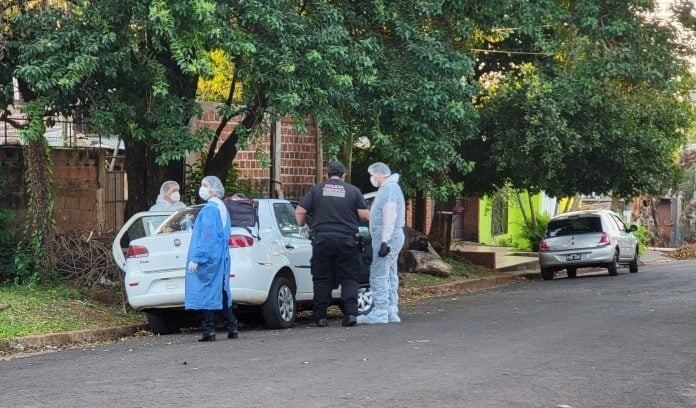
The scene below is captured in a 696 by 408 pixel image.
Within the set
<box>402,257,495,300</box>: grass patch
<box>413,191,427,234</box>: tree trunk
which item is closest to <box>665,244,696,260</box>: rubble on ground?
<box>413,191,427,234</box>: tree trunk

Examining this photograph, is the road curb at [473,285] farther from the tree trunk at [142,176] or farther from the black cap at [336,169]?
the black cap at [336,169]

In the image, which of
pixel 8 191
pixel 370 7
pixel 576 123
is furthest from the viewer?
pixel 576 123

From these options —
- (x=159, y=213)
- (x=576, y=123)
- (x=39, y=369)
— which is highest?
(x=576, y=123)

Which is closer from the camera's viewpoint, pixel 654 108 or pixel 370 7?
pixel 370 7

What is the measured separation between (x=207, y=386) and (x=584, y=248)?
18.5 metres

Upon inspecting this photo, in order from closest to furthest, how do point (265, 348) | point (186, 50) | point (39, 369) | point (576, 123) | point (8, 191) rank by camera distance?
point (39, 369)
point (265, 348)
point (186, 50)
point (8, 191)
point (576, 123)

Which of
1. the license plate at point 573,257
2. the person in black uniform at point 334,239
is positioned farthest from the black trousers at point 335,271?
the license plate at point 573,257

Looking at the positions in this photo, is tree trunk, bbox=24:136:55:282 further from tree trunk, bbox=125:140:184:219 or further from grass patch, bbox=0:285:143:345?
tree trunk, bbox=125:140:184:219

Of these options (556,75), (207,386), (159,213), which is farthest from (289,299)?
(556,75)

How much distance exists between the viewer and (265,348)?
455 inches

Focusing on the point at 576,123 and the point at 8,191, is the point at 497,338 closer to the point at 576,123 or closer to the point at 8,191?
the point at 8,191

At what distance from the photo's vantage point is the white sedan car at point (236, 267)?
1353cm

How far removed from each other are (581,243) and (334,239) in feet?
44.4

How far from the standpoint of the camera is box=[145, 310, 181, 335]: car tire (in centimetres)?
1423
